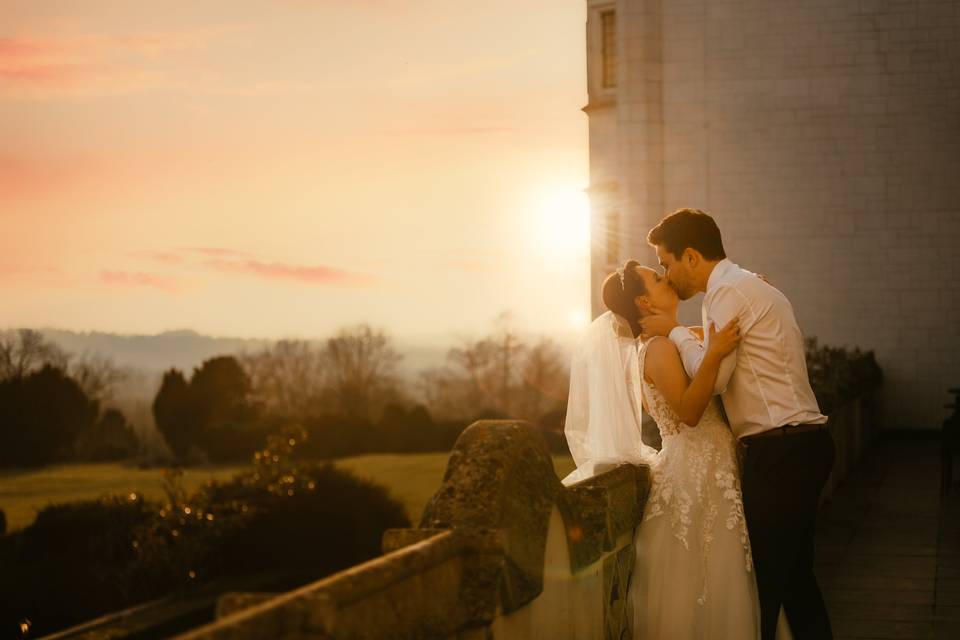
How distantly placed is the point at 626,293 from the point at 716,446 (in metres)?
0.80

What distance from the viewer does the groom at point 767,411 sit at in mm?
5273

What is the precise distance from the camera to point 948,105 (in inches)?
939

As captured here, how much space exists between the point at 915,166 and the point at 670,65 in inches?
206

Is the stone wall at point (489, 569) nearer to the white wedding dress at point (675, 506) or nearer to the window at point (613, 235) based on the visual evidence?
the white wedding dress at point (675, 506)

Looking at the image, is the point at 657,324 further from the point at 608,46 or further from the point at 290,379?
the point at 608,46

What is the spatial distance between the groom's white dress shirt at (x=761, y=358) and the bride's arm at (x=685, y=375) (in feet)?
0.17

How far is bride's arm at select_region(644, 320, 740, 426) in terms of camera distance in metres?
5.25

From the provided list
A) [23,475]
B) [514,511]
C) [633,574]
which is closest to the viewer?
[514,511]

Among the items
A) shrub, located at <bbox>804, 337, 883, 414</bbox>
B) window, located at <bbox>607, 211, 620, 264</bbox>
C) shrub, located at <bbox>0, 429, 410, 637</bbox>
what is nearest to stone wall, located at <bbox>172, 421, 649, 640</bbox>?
shrub, located at <bbox>804, 337, 883, 414</bbox>

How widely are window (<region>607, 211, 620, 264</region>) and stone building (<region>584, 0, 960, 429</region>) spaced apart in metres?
0.27

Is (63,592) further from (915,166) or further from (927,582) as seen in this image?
(915,166)

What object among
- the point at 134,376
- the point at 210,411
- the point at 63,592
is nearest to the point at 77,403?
the point at 134,376

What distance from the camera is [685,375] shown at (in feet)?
18.1

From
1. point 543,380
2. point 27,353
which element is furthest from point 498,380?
point 27,353
